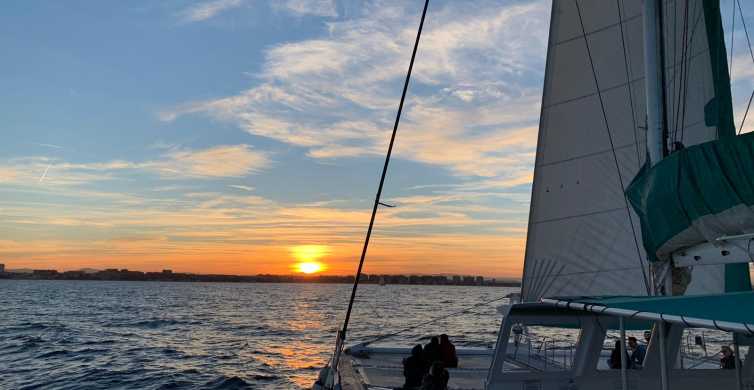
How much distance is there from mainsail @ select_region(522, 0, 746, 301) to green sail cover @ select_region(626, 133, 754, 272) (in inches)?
99.0

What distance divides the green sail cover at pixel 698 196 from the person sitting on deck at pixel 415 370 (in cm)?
438

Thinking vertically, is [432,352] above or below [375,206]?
below

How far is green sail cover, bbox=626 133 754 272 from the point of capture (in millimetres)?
7004

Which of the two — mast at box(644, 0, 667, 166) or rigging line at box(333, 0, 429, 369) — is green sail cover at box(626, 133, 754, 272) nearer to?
mast at box(644, 0, 667, 166)

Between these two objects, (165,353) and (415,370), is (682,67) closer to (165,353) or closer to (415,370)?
(415,370)

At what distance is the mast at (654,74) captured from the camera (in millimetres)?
10156

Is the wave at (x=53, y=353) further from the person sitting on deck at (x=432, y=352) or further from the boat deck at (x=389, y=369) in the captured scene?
the person sitting on deck at (x=432, y=352)

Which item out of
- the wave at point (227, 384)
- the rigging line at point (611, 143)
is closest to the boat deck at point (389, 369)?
Result: the rigging line at point (611, 143)

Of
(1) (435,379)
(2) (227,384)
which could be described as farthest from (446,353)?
(2) (227,384)

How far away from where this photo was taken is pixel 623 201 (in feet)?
38.1

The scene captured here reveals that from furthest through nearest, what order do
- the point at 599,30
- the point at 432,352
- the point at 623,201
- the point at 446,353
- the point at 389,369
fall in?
the point at 389,369 → the point at 599,30 → the point at 446,353 → the point at 623,201 → the point at 432,352

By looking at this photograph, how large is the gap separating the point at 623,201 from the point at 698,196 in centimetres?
412

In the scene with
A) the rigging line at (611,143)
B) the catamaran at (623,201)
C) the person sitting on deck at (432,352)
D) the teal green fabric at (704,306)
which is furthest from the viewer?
the rigging line at (611,143)

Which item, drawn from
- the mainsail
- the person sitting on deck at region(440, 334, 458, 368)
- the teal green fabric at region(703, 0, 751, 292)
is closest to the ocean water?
the person sitting on deck at region(440, 334, 458, 368)
